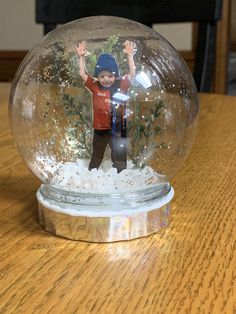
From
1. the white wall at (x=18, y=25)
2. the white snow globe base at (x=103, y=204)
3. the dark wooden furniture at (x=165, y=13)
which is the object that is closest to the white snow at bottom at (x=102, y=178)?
the white snow globe base at (x=103, y=204)

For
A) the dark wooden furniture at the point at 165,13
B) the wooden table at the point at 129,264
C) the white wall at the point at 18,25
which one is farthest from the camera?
the white wall at the point at 18,25

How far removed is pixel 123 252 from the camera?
1.50 feet

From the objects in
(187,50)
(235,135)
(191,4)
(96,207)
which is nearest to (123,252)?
(96,207)

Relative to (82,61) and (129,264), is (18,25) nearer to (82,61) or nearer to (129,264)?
(82,61)

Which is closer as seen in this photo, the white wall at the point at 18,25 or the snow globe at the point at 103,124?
the snow globe at the point at 103,124

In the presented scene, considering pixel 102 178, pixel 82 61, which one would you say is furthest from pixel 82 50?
pixel 102 178

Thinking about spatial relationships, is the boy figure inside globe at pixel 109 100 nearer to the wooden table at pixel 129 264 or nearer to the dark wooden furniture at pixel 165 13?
the wooden table at pixel 129 264

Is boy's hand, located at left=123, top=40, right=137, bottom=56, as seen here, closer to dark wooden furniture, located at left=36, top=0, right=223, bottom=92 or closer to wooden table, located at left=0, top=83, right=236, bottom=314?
wooden table, located at left=0, top=83, right=236, bottom=314

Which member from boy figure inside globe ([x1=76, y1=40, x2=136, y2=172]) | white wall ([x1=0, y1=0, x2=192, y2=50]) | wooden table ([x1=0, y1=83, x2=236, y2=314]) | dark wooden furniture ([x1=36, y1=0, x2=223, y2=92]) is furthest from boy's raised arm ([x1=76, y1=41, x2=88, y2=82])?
white wall ([x1=0, y1=0, x2=192, y2=50])

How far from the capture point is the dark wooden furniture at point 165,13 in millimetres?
1462

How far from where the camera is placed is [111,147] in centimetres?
52

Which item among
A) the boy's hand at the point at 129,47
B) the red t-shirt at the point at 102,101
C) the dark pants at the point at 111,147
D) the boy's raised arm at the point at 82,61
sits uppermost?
the boy's hand at the point at 129,47

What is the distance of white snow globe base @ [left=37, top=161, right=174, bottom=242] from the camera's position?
0.48 m

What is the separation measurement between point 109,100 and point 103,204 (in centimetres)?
9
